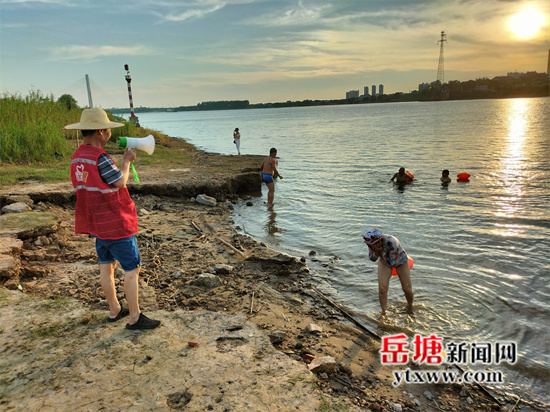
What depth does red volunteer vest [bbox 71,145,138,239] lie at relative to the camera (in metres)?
3.12

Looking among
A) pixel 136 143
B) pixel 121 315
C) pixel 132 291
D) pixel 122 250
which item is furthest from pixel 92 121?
pixel 121 315

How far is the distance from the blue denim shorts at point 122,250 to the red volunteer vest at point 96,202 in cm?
9

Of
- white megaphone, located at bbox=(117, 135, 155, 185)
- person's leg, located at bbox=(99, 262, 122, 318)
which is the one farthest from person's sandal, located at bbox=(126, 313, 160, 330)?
white megaphone, located at bbox=(117, 135, 155, 185)

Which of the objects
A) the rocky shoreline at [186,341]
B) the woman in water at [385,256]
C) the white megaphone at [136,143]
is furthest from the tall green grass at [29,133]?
the woman in water at [385,256]

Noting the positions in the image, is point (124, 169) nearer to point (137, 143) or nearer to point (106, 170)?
point (106, 170)

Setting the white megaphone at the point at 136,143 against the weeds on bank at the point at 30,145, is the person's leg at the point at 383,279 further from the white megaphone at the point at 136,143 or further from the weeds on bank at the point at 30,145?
the weeds on bank at the point at 30,145

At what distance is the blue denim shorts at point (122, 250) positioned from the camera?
3.33 m

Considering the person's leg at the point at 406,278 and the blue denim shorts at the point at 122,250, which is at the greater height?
the blue denim shorts at the point at 122,250

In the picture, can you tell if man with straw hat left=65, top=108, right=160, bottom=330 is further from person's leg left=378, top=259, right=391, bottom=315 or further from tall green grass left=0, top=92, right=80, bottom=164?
tall green grass left=0, top=92, right=80, bottom=164

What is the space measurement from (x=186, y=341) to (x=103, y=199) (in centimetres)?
163

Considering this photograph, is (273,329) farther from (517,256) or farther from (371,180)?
(371,180)

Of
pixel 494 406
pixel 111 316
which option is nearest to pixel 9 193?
pixel 111 316

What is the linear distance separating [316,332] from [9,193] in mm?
7906

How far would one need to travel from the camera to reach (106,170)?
10.3 ft
